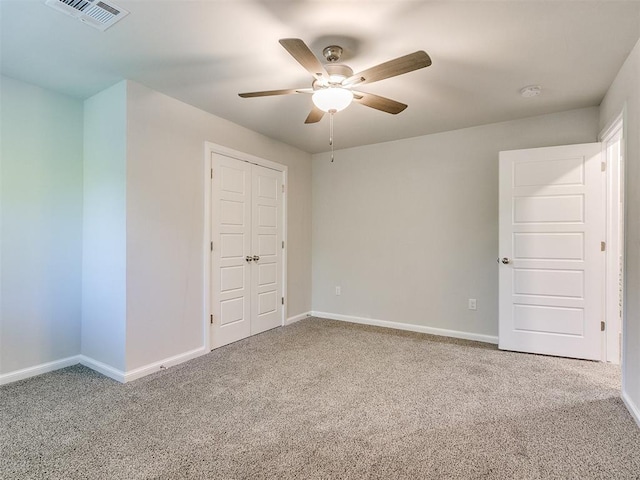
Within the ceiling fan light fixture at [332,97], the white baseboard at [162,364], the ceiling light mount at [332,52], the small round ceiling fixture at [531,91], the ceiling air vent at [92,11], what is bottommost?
the white baseboard at [162,364]

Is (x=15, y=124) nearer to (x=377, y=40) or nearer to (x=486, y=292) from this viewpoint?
(x=377, y=40)

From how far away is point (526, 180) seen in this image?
3.27 m

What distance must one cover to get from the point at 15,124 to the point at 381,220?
12.3 feet

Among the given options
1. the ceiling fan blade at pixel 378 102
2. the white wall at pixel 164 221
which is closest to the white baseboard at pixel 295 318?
the white wall at pixel 164 221

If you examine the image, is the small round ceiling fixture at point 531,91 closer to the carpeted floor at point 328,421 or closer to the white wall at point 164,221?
the carpeted floor at point 328,421

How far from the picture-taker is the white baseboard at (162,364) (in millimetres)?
2676

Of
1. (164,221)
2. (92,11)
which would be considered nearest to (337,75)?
(92,11)

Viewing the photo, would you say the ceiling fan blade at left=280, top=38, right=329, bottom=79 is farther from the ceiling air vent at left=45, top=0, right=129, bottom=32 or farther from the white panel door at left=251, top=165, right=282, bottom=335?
the white panel door at left=251, top=165, right=282, bottom=335

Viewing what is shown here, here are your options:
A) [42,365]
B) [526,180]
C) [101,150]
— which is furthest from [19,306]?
[526,180]

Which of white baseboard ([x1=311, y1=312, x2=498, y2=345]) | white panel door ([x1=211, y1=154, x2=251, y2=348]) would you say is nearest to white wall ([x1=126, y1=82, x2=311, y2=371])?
white panel door ([x1=211, y1=154, x2=251, y2=348])

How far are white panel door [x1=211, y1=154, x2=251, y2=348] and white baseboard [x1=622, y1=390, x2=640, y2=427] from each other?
3.29 meters

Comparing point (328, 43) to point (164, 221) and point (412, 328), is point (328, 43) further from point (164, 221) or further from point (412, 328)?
point (412, 328)

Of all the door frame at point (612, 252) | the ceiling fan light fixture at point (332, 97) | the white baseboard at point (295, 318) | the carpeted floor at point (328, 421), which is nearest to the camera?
the carpeted floor at point (328, 421)

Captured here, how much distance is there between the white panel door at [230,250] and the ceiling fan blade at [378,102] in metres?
1.76
